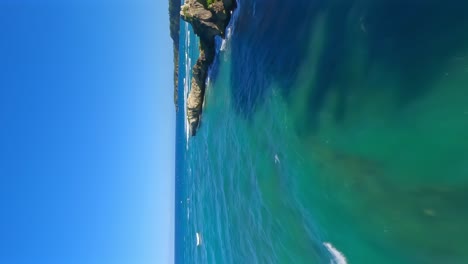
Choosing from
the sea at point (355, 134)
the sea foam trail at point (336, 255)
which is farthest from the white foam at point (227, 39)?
the sea foam trail at point (336, 255)

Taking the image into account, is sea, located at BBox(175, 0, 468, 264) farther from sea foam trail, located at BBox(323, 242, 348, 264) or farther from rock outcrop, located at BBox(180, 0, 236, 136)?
rock outcrop, located at BBox(180, 0, 236, 136)

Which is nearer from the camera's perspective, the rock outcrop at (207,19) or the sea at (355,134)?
the sea at (355,134)

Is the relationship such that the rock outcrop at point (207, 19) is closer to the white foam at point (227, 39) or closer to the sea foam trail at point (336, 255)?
the white foam at point (227, 39)

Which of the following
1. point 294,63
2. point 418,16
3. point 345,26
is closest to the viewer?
point 418,16

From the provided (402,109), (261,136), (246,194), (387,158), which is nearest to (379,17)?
(402,109)

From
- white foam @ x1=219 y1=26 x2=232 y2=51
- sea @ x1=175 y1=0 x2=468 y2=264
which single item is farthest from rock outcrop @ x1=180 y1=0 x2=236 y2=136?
sea @ x1=175 y1=0 x2=468 y2=264

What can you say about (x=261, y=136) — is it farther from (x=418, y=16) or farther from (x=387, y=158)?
(x=418, y=16)

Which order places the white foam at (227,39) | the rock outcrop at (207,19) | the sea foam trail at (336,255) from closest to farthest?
the sea foam trail at (336,255), the rock outcrop at (207,19), the white foam at (227,39)

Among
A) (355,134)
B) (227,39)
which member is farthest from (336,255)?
(227,39)
